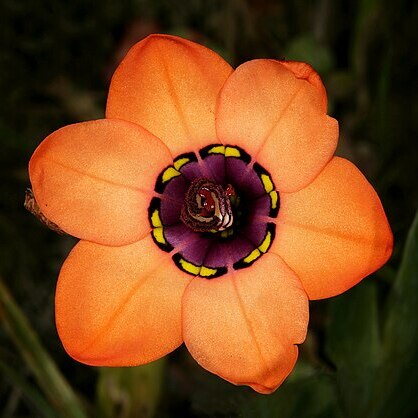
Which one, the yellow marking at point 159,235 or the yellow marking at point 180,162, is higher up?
the yellow marking at point 180,162

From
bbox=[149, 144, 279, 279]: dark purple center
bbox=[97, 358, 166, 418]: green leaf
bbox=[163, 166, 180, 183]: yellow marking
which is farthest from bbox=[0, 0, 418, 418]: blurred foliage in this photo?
bbox=[163, 166, 180, 183]: yellow marking

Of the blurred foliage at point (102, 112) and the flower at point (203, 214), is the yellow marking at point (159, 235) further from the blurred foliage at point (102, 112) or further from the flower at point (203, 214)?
the blurred foliage at point (102, 112)

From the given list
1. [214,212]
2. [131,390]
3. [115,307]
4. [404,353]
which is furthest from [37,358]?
[404,353]

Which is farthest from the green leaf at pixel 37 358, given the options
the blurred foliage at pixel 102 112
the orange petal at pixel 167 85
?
the orange petal at pixel 167 85

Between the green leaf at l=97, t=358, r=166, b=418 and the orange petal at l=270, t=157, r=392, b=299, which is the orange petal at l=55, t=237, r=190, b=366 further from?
the green leaf at l=97, t=358, r=166, b=418

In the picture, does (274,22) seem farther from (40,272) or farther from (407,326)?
(407,326)
